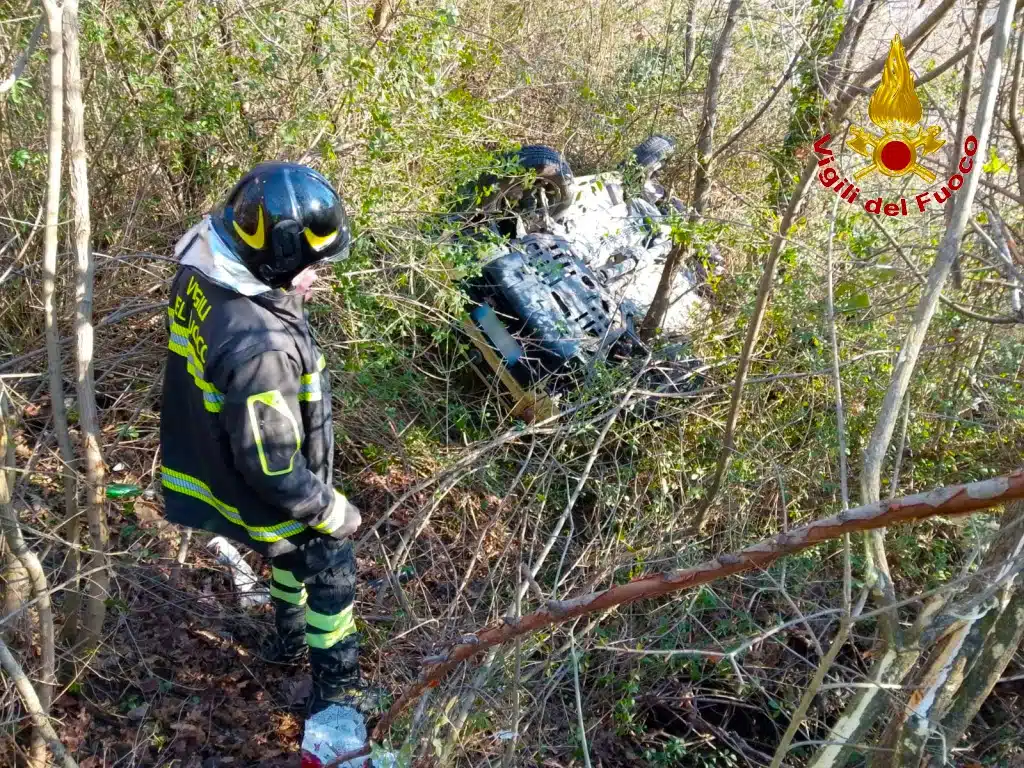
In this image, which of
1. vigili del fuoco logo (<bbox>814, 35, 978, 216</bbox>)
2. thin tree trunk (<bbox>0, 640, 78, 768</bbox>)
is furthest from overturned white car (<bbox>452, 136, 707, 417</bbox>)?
thin tree trunk (<bbox>0, 640, 78, 768</bbox>)

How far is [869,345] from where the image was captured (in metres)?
4.14

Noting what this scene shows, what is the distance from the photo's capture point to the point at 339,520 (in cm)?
267

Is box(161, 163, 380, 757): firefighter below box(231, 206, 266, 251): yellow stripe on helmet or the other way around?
below

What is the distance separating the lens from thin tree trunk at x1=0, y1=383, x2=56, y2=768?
216 cm

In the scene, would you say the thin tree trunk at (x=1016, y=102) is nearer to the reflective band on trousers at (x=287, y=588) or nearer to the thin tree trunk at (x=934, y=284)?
the thin tree trunk at (x=934, y=284)

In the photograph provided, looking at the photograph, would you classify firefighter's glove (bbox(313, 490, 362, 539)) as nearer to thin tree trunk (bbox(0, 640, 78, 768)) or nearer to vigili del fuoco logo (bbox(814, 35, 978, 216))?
thin tree trunk (bbox(0, 640, 78, 768))

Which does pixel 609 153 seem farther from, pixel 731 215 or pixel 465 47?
pixel 465 47

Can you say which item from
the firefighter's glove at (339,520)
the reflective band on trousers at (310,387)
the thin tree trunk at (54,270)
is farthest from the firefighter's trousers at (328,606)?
the thin tree trunk at (54,270)

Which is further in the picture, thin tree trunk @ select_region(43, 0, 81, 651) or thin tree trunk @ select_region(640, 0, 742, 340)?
thin tree trunk @ select_region(640, 0, 742, 340)

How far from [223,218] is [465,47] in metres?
2.73

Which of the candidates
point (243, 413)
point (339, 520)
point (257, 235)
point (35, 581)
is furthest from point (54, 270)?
point (339, 520)

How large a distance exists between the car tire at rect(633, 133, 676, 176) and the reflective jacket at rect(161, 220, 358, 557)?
11.6 ft

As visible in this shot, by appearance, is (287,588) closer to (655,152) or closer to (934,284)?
(934,284)

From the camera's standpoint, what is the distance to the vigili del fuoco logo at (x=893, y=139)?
2895 millimetres
